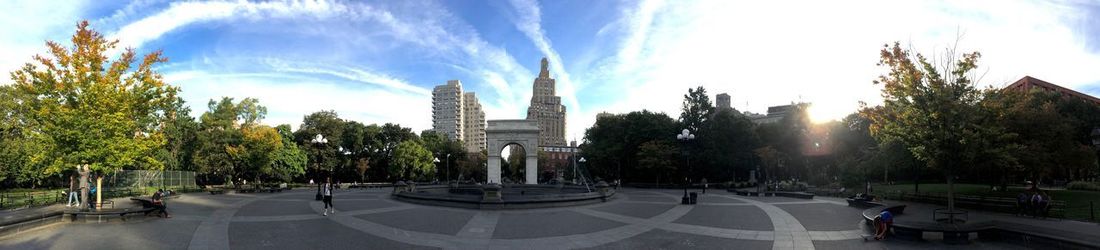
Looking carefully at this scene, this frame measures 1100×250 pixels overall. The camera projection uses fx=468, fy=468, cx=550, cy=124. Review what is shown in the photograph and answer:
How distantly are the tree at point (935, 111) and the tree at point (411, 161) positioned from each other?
51561mm

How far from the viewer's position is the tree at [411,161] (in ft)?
190

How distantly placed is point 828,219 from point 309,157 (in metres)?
53.6

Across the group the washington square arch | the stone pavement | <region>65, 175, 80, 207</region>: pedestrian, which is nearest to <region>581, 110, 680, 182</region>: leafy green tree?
the washington square arch

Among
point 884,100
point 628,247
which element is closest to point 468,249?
point 628,247

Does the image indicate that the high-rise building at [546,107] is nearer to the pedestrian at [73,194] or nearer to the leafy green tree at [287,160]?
the leafy green tree at [287,160]

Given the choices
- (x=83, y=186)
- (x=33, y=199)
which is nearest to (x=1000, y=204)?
(x=83, y=186)

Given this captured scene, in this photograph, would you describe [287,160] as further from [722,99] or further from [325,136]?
[722,99]

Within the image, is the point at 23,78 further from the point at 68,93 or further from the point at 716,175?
the point at 716,175

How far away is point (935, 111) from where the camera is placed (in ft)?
44.0

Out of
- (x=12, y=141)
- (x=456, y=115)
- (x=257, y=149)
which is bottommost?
(x=257, y=149)

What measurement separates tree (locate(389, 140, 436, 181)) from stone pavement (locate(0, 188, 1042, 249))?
1555 inches

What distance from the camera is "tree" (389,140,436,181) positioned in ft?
190

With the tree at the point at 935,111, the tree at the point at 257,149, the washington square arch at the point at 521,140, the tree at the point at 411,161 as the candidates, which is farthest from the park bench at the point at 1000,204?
the tree at the point at 411,161

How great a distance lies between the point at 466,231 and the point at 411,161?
47.8 metres
